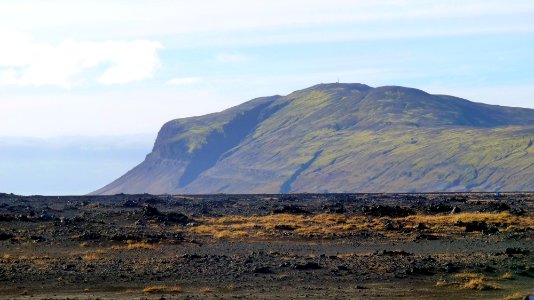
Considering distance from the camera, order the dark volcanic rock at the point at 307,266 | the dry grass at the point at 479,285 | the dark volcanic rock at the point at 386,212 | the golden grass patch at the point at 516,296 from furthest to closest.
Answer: the dark volcanic rock at the point at 386,212 < the dark volcanic rock at the point at 307,266 < the dry grass at the point at 479,285 < the golden grass patch at the point at 516,296

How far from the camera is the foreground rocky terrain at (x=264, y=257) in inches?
1150

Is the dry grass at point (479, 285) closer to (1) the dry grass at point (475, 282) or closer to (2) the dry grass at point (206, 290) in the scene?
(1) the dry grass at point (475, 282)

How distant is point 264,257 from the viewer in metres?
36.2

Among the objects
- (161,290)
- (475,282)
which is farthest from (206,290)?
(475,282)

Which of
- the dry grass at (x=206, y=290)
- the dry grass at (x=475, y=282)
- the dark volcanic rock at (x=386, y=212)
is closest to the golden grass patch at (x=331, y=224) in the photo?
the dark volcanic rock at (x=386, y=212)

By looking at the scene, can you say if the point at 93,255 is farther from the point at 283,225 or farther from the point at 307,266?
the point at 283,225

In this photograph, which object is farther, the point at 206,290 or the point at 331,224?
the point at 331,224

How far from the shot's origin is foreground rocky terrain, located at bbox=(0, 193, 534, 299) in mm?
29219

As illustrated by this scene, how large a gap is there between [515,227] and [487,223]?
10.2 ft

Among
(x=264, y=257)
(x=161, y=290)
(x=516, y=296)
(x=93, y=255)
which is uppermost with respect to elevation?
(x=93, y=255)

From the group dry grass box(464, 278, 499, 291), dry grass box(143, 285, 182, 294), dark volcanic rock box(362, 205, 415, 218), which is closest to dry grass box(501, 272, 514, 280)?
dry grass box(464, 278, 499, 291)

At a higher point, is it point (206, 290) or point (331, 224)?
point (331, 224)

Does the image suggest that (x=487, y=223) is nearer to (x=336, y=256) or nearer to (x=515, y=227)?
(x=515, y=227)

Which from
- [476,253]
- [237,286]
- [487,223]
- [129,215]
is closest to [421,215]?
[487,223]
